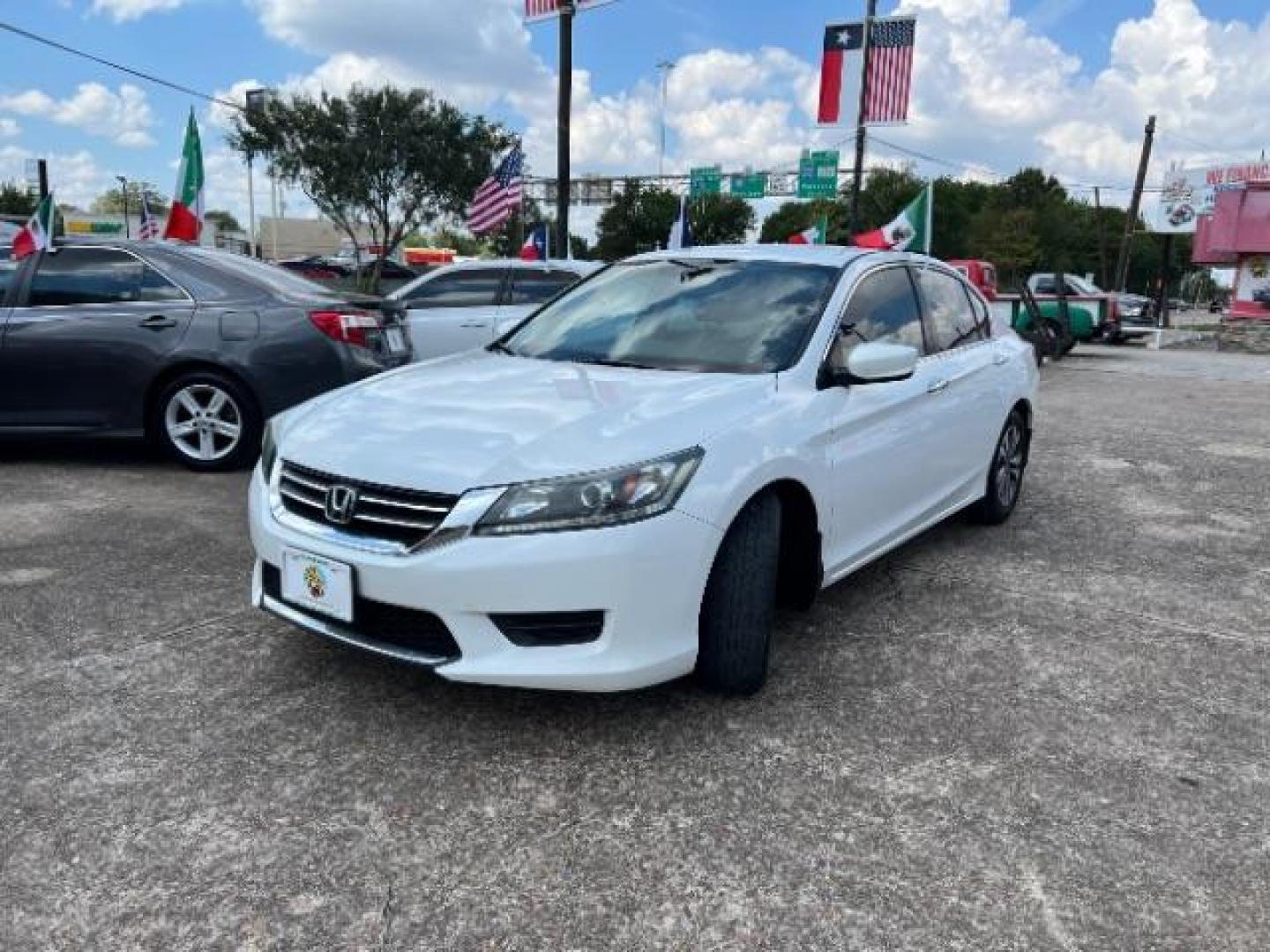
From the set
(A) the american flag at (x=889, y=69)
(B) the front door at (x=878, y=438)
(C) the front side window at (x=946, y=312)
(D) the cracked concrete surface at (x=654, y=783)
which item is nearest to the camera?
(D) the cracked concrete surface at (x=654, y=783)

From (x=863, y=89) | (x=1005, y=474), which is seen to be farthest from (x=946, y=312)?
(x=863, y=89)

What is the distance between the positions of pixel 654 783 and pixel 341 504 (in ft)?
3.87

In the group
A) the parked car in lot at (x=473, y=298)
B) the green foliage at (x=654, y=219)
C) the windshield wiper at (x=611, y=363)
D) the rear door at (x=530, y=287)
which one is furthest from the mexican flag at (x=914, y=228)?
the green foliage at (x=654, y=219)

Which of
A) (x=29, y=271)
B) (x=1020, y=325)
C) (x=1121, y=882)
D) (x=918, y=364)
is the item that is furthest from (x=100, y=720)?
(x=1020, y=325)

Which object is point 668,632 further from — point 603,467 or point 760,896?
point 760,896

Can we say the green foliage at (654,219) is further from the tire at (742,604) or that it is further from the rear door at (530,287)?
the tire at (742,604)

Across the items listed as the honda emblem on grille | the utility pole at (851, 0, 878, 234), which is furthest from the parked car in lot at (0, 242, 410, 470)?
the utility pole at (851, 0, 878, 234)

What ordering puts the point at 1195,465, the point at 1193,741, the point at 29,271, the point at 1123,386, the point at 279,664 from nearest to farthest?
the point at 1193,741
the point at 279,664
the point at 29,271
the point at 1195,465
the point at 1123,386

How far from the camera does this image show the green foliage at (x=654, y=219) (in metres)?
63.0

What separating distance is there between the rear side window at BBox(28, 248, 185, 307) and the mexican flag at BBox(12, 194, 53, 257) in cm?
36

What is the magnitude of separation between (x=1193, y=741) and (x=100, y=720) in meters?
3.29

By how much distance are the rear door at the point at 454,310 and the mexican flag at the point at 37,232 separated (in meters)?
2.76

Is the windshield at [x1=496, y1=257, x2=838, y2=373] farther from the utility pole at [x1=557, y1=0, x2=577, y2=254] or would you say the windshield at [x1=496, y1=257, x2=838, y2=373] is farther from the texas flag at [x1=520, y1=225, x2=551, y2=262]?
the texas flag at [x1=520, y1=225, x2=551, y2=262]

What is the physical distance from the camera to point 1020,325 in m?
18.9
